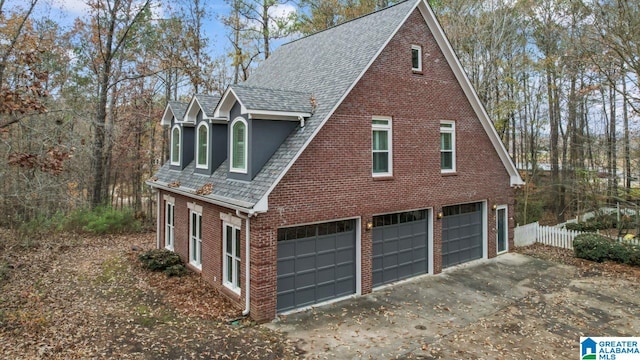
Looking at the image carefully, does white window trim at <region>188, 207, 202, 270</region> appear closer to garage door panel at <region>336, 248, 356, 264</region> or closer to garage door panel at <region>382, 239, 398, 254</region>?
garage door panel at <region>336, 248, 356, 264</region>

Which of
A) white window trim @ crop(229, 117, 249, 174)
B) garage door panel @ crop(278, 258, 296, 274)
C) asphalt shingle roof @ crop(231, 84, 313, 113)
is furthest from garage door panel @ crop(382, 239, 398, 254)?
white window trim @ crop(229, 117, 249, 174)

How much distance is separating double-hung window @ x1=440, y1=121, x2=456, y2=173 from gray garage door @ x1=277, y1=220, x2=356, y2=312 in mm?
4812

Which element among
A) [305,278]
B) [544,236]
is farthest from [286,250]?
[544,236]

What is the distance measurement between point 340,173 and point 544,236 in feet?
42.1

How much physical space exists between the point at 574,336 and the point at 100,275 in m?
13.9

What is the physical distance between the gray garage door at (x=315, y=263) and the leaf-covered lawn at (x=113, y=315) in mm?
1527

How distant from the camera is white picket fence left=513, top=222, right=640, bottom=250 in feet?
57.1

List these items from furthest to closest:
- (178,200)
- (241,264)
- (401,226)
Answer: (178,200)
(401,226)
(241,264)

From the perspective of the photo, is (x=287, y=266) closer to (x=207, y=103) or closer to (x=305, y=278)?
(x=305, y=278)

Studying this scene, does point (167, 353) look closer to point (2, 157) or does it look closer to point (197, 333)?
point (197, 333)

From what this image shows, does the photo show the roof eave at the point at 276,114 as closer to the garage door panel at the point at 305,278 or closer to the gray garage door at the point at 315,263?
the gray garage door at the point at 315,263

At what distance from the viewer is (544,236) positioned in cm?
1819

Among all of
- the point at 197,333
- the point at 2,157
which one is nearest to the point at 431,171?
the point at 197,333

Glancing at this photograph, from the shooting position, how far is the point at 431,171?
13.2 m
